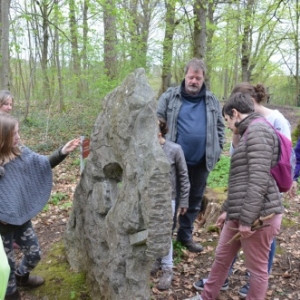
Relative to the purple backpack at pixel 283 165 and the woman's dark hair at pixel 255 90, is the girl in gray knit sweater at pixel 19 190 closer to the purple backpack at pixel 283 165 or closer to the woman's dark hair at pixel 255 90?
the woman's dark hair at pixel 255 90

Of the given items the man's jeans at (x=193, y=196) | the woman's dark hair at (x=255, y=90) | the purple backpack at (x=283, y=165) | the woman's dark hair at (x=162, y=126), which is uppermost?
the woman's dark hair at (x=255, y=90)

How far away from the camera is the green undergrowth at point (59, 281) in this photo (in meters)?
3.01

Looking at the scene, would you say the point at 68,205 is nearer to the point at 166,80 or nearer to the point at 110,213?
the point at 110,213

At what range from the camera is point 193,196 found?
3803 millimetres

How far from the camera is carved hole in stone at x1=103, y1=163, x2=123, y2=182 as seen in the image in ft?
8.95

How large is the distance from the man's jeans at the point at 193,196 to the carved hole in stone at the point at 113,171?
93 cm

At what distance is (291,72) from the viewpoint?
92.9 ft

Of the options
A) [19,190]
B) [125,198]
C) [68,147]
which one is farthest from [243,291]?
[19,190]

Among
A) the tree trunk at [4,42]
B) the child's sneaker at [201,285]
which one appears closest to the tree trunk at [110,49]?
the tree trunk at [4,42]

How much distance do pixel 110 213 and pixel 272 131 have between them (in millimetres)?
1382

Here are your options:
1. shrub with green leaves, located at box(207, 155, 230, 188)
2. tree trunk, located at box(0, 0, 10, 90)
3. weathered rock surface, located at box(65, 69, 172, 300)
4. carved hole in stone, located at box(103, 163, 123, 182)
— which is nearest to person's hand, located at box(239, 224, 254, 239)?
weathered rock surface, located at box(65, 69, 172, 300)

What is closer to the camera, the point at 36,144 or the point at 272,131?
the point at 272,131

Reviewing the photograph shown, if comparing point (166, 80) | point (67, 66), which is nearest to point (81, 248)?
point (67, 66)

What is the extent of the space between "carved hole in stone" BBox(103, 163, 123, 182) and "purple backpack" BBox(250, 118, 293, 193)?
118cm
